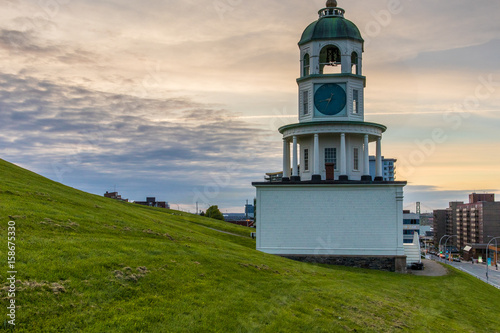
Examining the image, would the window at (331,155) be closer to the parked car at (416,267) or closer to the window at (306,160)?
the window at (306,160)

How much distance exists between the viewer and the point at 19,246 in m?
15.5

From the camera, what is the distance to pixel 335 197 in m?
37.2

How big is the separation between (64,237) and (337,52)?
1277 inches

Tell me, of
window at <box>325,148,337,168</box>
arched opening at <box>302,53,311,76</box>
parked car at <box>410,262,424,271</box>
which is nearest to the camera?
parked car at <box>410,262,424,271</box>

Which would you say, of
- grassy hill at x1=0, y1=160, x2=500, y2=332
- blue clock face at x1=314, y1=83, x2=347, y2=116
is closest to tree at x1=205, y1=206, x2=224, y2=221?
blue clock face at x1=314, y1=83, x2=347, y2=116

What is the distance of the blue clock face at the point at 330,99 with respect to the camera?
1619 inches

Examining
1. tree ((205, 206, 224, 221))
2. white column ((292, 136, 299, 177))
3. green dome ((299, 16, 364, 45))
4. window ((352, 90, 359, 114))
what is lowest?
tree ((205, 206, 224, 221))

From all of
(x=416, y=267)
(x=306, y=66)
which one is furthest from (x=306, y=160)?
(x=416, y=267)

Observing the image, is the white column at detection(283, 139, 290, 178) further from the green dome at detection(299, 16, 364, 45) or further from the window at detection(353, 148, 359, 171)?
the green dome at detection(299, 16, 364, 45)

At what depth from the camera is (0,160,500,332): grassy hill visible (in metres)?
12.9

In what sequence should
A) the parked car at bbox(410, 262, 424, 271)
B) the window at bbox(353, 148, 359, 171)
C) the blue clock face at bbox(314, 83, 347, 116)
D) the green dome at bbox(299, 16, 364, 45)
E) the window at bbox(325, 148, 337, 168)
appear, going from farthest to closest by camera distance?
the green dome at bbox(299, 16, 364, 45) → the blue clock face at bbox(314, 83, 347, 116) → the window at bbox(353, 148, 359, 171) → the window at bbox(325, 148, 337, 168) → the parked car at bbox(410, 262, 424, 271)

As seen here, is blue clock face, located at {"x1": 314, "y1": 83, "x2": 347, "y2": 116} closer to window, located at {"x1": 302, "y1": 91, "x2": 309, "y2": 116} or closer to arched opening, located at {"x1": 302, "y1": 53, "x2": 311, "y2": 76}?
window, located at {"x1": 302, "y1": 91, "x2": 309, "y2": 116}

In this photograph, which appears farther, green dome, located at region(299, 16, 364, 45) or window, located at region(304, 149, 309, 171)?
window, located at region(304, 149, 309, 171)

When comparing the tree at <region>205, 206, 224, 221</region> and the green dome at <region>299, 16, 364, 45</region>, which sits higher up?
the green dome at <region>299, 16, 364, 45</region>
